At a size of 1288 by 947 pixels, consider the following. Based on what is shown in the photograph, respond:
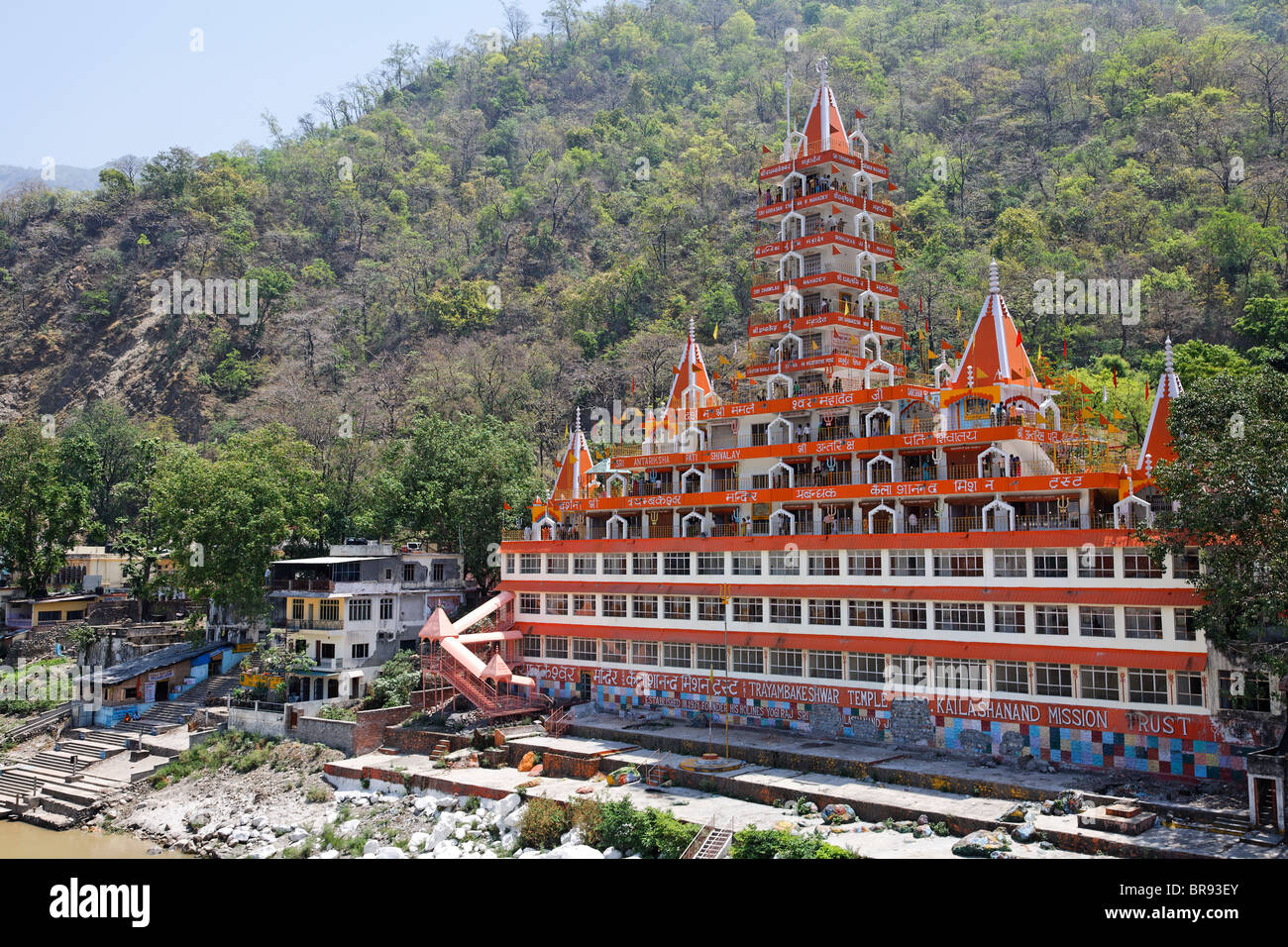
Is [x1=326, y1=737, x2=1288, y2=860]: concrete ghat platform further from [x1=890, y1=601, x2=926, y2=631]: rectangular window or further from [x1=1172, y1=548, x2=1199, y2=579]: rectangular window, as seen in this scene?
[x1=1172, y1=548, x2=1199, y2=579]: rectangular window

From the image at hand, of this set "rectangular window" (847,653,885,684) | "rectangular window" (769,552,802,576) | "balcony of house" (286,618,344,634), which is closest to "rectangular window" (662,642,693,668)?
"rectangular window" (769,552,802,576)

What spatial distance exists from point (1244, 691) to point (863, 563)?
37.0 ft

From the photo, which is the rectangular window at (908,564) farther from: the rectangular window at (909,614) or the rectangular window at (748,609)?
the rectangular window at (748,609)

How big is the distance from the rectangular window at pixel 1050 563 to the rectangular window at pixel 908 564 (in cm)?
344

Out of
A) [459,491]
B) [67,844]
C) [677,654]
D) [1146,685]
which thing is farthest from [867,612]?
[67,844]

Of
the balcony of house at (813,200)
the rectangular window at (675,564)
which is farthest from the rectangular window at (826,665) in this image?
the balcony of house at (813,200)

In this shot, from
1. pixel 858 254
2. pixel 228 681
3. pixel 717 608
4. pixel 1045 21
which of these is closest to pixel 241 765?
pixel 228 681

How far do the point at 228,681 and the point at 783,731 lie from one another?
25747 millimetres

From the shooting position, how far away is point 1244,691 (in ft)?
84.7

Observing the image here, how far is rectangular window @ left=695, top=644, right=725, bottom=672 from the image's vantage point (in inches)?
1448

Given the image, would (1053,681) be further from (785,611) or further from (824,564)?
(785,611)

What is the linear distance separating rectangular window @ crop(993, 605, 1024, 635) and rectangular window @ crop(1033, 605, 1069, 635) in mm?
446

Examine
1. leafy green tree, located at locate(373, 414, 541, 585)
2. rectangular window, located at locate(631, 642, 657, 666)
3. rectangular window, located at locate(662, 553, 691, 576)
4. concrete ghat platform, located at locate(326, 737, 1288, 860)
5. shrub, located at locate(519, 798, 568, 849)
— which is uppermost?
leafy green tree, located at locate(373, 414, 541, 585)

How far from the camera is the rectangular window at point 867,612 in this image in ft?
107
